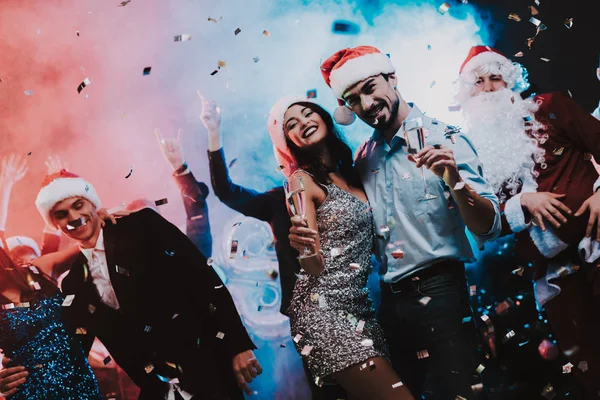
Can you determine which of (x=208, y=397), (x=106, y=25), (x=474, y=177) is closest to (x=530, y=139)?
(x=474, y=177)

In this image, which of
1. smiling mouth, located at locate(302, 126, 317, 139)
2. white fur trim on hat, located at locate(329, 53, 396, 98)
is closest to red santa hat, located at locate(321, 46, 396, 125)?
white fur trim on hat, located at locate(329, 53, 396, 98)

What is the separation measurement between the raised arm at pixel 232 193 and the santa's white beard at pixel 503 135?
1.18 m

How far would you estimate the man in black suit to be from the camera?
9.18 feet

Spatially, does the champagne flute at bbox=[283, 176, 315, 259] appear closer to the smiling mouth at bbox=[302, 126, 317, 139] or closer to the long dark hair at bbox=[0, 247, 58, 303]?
the smiling mouth at bbox=[302, 126, 317, 139]

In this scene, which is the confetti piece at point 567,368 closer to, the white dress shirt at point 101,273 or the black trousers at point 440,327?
the black trousers at point 440,327

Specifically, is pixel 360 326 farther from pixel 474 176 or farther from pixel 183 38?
pixel 183 38

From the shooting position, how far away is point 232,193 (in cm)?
294

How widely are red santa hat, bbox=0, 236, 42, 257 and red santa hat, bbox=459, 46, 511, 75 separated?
8.64 feet

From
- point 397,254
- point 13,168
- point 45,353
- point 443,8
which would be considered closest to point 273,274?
point 397,254

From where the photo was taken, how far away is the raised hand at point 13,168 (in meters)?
2.96

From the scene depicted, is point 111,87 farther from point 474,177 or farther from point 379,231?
point 474,177

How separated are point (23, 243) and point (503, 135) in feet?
9.04

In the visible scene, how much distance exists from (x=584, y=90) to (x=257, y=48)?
1988 millimetres

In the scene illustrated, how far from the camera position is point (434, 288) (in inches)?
95.8
